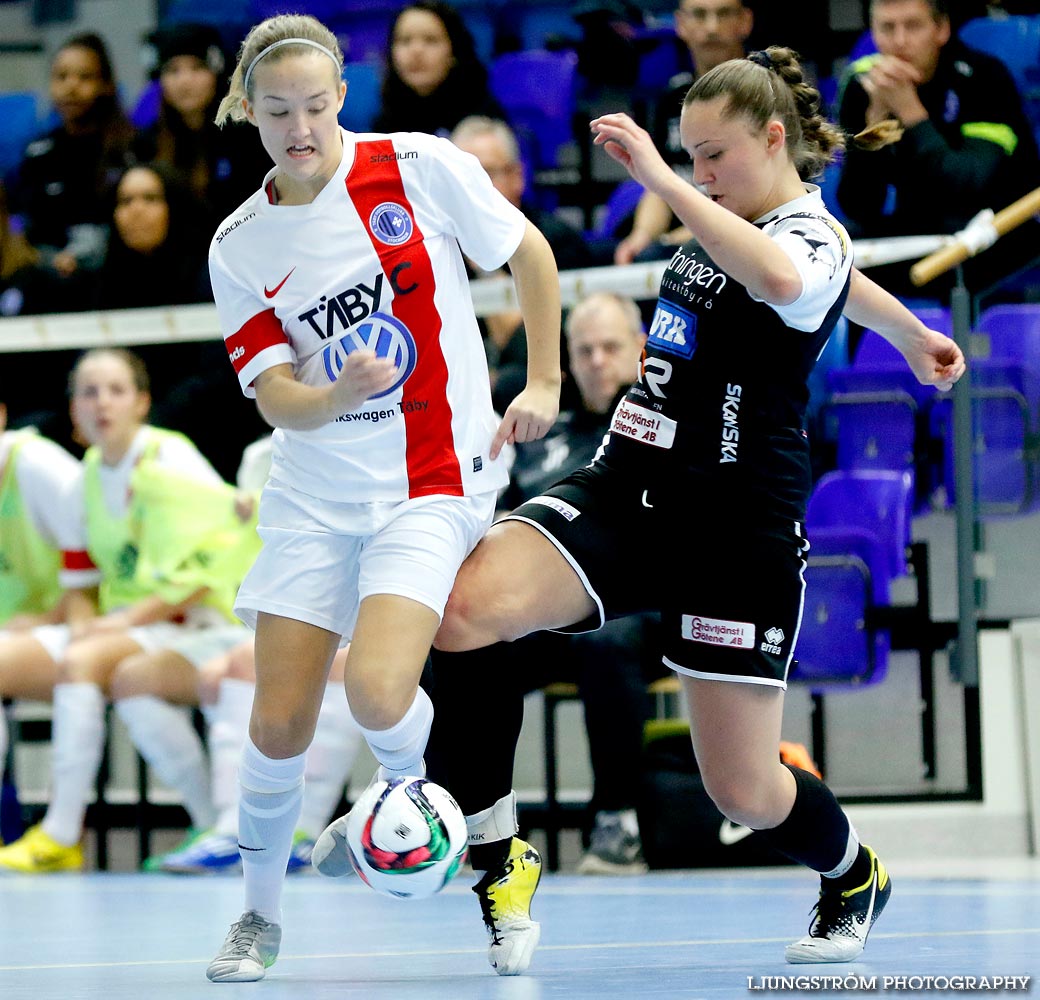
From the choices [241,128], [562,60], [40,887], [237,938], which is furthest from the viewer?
[562,60]

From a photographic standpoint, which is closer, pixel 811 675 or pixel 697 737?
pixel 697 737

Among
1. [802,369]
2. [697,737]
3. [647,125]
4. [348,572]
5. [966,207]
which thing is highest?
[647,125]

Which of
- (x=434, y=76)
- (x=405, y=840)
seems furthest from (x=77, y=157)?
(x=405, y=840)

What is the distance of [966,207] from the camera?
6.11 meters

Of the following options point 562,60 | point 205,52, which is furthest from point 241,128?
point 562,60

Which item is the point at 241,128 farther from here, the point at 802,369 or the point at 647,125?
the point at 802,369

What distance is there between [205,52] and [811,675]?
4.36 m

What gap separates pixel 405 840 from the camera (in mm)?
2785

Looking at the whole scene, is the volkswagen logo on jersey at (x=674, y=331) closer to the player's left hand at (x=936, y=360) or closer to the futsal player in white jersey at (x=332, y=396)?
the futsal player in white jersey at (x=332, y=396)

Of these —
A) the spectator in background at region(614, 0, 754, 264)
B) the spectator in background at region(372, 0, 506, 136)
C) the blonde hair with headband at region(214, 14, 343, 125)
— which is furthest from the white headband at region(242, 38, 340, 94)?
the spectator in background at region(372, 0, 506, 136)

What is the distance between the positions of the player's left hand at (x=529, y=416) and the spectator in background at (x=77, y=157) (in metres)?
5.45

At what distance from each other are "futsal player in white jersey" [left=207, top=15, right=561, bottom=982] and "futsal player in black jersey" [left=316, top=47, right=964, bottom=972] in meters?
0.15

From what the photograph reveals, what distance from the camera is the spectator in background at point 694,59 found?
6492 millimetres

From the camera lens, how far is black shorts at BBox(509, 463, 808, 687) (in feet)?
10.5
